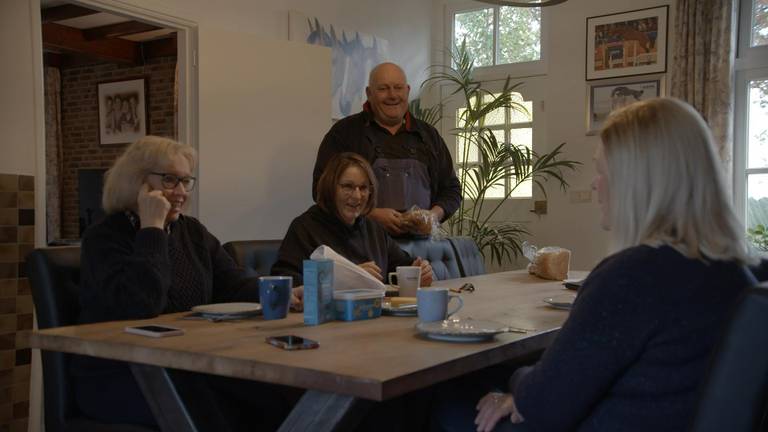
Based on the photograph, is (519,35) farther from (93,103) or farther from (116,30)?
(93,103)

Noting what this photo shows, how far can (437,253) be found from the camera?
3.58 meters

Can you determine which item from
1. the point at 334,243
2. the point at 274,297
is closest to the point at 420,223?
the point at 334,243

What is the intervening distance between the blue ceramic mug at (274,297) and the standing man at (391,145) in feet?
6.01

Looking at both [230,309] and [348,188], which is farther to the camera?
[348,188]

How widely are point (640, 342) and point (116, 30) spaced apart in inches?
279

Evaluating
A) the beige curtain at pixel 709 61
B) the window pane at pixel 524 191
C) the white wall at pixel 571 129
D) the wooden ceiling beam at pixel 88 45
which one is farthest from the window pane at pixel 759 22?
the wooden ceiling beam at pixel 88 45

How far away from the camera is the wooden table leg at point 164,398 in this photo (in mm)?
1538

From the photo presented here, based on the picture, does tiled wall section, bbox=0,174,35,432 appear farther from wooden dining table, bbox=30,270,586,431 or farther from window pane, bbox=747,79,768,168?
window pane, bbox=747,79,768,168

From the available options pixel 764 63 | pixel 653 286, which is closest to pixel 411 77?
pixel 764 63

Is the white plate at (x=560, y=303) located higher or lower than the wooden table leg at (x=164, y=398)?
higher

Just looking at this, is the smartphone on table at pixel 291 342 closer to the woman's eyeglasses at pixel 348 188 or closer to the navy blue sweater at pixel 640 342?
the navy blue sweater at pixel 640 342

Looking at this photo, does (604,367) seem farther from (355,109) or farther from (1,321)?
(355,109)

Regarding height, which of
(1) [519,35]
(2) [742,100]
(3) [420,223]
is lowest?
(3) [420,223]

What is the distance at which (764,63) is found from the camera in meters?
5.32
